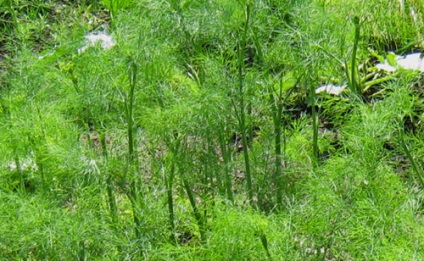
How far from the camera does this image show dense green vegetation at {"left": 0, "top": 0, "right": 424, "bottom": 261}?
104 inches

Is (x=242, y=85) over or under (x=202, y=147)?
over

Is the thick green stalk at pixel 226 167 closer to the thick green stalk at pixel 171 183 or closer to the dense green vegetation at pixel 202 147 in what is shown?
the dense green vegetation at pixel 202 147

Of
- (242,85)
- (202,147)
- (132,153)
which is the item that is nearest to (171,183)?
(132,153)

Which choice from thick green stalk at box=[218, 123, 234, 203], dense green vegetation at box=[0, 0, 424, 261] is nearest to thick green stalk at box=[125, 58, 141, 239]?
dense green vegetation at box=[0, 0, 424, 261]

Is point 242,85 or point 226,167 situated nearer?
point 242,85

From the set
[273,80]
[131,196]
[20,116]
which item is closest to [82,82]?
[20,116]

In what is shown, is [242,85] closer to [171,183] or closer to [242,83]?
[242,83]

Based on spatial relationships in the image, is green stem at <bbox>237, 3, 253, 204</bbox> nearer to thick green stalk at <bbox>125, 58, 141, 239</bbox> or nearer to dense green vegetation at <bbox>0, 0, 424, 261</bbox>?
dense green vegetation at <bbox>0, 0, 424, 261</bbox>

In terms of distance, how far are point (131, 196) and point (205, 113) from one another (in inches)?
15.5

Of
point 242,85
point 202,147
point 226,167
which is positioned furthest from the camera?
point 202,147

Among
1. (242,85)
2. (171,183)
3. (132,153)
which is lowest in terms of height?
(171,183)

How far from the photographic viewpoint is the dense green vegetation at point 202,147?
2645 mm

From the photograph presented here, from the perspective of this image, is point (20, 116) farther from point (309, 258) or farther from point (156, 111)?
point (309, 258)

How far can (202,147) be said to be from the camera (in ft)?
10.5
